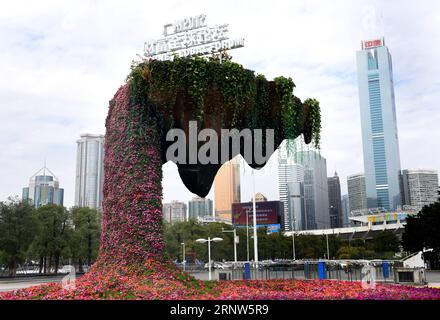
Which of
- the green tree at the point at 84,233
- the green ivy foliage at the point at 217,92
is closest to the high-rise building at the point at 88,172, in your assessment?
the green tree at the point at 84,233

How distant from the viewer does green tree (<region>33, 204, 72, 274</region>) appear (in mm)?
42281

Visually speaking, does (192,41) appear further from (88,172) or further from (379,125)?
(379,125)

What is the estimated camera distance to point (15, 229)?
37469 millimetres

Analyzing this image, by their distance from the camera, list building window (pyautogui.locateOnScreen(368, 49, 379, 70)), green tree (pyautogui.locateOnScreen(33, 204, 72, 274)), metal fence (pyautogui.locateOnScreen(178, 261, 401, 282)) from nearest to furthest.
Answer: metal fence (pyautogui.locateOnScreen(178, 261, 401, 282)) → green tree (pyautogui.locateOnScreen(33, 204, 72, 274)) → building window (pyautogui.locateOnScreen(368, 49, 379, 70))

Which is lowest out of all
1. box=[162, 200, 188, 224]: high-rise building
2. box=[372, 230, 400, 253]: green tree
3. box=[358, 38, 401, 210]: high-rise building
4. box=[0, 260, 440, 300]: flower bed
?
box=[372, 230, 400, 253]: green tree

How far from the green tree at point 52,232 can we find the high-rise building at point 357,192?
134 metres

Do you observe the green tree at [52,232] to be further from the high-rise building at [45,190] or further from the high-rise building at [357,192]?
the high-rise building at [357,192]

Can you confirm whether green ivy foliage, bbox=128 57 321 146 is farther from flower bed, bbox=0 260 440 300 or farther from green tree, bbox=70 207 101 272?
green tree, bbox=70 207 101 272

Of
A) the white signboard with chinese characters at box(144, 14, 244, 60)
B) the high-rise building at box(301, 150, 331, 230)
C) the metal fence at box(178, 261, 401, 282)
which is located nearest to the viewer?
the white signboard with chinese characters at box(144, 14, 244, 60)

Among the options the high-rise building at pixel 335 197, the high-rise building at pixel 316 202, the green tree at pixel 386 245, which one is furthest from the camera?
the high-rise building at pixel 335 197

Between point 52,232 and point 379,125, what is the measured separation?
492ft

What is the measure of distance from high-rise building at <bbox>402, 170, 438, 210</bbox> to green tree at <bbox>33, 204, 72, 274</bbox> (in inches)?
4338

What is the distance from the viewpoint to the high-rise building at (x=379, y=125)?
157m

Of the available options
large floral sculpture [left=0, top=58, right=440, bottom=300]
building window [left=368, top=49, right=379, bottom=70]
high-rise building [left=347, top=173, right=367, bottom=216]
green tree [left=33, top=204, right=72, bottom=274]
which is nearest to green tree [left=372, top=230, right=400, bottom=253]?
green tree [left=33, top=204, right=72, bottom=274]
